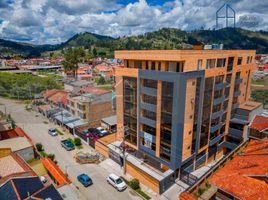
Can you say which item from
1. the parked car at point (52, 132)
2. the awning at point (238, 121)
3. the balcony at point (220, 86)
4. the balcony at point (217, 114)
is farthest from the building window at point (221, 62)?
the parked car at point (52, 132)

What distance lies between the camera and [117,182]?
28.6m

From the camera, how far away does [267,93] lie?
66562mm

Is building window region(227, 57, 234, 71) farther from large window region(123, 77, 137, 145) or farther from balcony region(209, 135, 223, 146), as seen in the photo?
large window region(123, 77, 137, 145)

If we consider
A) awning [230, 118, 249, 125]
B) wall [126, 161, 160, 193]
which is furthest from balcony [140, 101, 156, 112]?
awning [230, 118, 249, 125]

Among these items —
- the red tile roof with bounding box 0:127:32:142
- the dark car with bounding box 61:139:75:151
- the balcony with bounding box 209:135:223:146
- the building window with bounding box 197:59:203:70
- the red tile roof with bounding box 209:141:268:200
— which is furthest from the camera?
the red tile roof with bounding box 0:127:32:142

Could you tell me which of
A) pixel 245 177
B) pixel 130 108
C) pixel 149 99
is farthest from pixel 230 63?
pixel 245 177

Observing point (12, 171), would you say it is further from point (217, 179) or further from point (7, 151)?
point (217, 179)

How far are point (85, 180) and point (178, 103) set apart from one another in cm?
1836

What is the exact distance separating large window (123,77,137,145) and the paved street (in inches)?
300

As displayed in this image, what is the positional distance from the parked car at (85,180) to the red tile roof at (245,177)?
1785 cm

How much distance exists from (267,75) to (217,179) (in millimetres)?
138714

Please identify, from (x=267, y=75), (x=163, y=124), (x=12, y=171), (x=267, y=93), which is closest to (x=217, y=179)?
(x=163, y=124)

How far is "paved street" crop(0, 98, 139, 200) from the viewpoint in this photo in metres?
27.6

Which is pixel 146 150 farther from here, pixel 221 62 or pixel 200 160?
pixel 221 62
